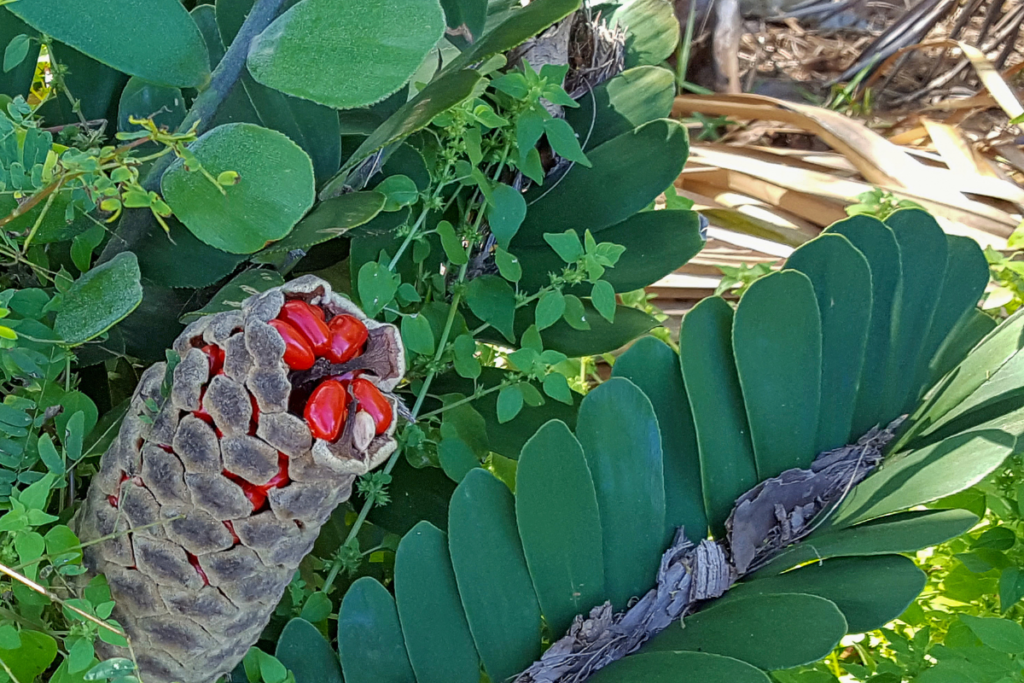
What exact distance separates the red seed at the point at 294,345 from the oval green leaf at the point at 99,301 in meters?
0.07

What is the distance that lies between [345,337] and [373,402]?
2cm

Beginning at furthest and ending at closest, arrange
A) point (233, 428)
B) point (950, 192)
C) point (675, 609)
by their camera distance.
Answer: point (950, 192) < point (675, 609) < point (233, 428)

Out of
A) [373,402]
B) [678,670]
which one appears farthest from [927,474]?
[373,402]

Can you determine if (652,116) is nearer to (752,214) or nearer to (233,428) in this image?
(233,428)

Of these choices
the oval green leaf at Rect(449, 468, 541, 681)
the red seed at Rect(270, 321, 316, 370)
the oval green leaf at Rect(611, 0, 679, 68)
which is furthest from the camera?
the oval green leaf at Rect(611, 0, 679, 68)

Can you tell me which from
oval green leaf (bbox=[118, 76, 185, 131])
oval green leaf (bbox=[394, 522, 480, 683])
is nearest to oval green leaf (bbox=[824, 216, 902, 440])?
oval green leaf (bbox=[394, 522, 480, 683])

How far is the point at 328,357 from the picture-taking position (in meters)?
0.27

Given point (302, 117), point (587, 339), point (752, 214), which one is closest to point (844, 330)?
point (587, 339)

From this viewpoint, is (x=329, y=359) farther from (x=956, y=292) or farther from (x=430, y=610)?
(x=956, y=292)

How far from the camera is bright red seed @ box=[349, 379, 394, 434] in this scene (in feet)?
0.86

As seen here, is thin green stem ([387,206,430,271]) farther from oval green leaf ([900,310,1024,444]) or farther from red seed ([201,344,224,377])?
oval green leaf ([900,310,1024,444])

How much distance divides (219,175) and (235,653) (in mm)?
193

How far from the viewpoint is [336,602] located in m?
0.45

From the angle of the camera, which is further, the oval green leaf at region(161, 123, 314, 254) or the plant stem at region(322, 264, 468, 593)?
the plant stem at region(322, 264, 468, 593)
